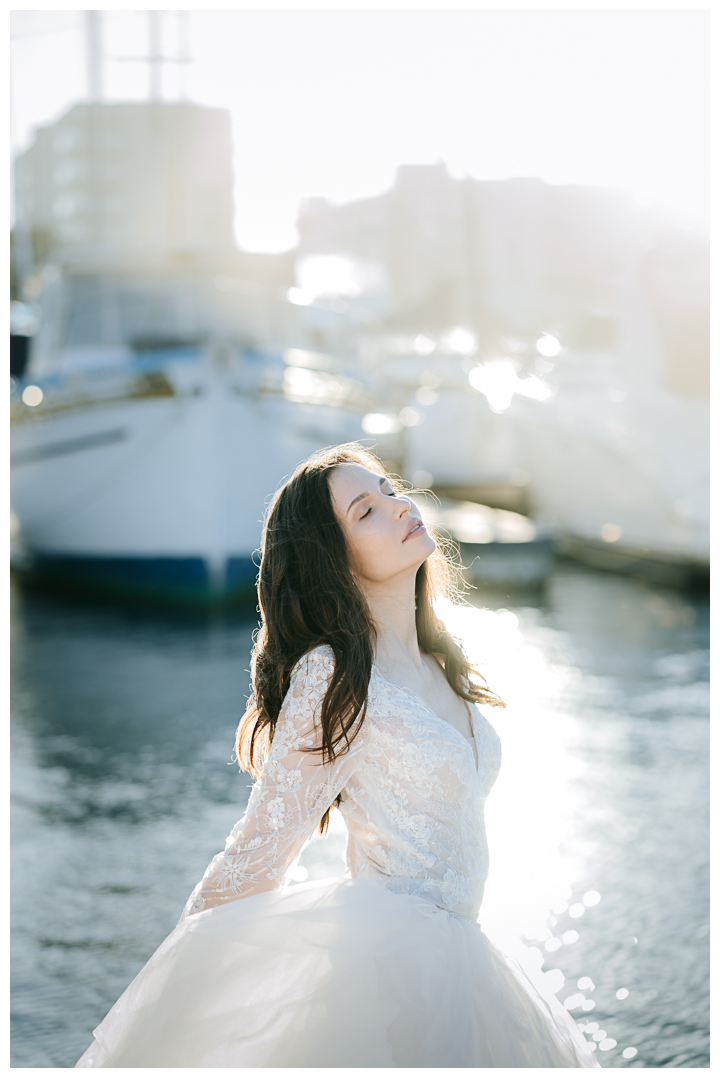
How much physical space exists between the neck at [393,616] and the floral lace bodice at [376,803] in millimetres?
106

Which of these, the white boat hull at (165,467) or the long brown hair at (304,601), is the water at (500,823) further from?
the white boat hull at (165,467)

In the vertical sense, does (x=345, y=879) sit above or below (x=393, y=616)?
below

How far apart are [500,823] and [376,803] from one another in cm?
316

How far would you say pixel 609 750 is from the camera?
5426 mm

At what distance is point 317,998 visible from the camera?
120 centimetres

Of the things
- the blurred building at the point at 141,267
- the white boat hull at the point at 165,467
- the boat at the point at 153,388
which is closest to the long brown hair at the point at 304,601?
the boat at the point at 153,388

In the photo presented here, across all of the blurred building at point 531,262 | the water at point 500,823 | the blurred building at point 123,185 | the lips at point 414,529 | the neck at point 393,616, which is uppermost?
the blurred building at point 123,185

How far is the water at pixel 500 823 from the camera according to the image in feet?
9.28

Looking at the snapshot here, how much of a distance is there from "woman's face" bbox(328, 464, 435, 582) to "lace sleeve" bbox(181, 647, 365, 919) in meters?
0.24

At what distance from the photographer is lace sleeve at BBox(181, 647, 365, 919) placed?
1.25 m

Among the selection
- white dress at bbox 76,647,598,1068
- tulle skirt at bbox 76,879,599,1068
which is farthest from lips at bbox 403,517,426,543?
tulle skirt at bbox 76,879,599,1068

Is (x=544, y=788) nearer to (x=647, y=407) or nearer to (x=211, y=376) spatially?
(x=211, y=376)

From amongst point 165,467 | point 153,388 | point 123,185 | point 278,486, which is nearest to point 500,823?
point 278,486

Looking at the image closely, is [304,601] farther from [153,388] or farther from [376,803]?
[153,388]
